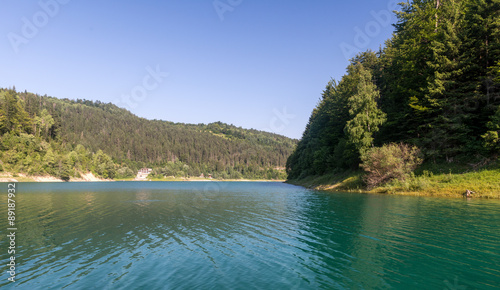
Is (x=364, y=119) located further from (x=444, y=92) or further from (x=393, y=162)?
(x=444, y=92)

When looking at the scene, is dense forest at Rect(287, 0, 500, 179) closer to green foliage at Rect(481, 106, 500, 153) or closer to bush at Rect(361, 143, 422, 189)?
green foliage at Rect(481, 106, 500, 153)

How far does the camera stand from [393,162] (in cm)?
4756

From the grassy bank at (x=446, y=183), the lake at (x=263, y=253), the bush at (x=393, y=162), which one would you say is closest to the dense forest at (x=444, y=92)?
the bush at (x=393, y=162)

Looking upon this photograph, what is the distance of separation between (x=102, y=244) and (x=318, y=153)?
7816 centimetres

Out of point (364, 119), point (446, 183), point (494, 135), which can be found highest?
point (364, 119)

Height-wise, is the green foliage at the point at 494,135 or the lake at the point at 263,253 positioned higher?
the green foliage at the point at 494,135

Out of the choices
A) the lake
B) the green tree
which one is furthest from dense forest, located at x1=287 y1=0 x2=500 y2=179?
the lake

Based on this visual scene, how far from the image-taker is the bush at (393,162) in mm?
48125

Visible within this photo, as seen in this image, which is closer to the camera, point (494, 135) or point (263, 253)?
point (263, 253)

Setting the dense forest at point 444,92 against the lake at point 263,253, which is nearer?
the lake at point 263,253

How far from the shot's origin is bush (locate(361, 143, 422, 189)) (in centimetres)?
4812

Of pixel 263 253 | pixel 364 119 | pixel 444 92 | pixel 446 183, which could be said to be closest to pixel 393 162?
pixel 446 183

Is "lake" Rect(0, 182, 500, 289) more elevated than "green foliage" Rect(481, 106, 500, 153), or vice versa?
"green foliage" Rect(481, 106, 500, 153)

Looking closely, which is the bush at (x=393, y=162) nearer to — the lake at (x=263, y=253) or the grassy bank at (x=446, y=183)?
the grassy bank at (x=446, y=183)
